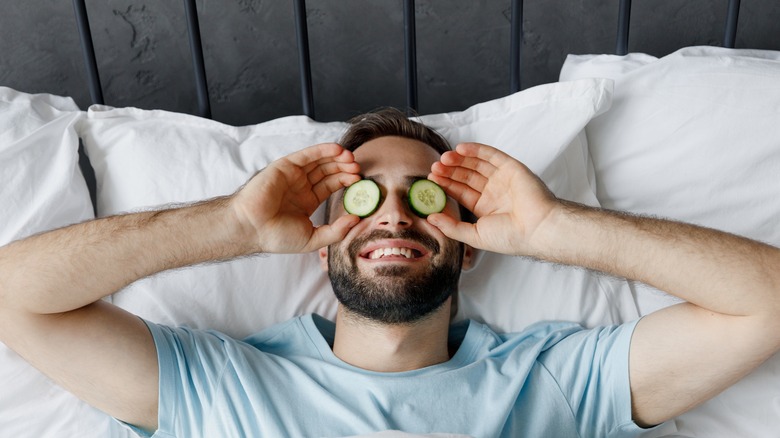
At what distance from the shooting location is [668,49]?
92.7 inches

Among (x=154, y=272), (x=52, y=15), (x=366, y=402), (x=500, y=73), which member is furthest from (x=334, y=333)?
(x=52, y=15)

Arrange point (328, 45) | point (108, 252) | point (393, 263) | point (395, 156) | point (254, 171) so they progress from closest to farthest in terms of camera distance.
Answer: point (108, 252) < point (393, 263) < point (395, 156) < point (254, 171) < point (328, 45)

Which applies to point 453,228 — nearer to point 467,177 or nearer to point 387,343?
point 467,177

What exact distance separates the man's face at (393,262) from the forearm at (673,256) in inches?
8.6

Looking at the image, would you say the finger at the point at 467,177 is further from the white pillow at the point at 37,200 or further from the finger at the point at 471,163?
the white pillow at the point at 37,200

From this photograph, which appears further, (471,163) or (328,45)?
(328,45)

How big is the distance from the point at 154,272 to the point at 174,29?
79 cm

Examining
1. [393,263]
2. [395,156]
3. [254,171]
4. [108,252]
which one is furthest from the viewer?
[254,171]

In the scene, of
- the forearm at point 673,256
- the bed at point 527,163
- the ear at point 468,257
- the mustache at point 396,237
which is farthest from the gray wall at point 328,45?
the forearm at point 673,256

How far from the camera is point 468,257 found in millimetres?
1935

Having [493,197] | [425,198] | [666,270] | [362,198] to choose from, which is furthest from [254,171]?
[666,270]

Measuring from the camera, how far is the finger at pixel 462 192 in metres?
1.80

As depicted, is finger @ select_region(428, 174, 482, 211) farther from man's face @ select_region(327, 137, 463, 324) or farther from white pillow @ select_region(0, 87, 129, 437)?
white pillow @ select_region(0, 87, 129, 437)

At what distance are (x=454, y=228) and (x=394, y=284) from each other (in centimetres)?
16
